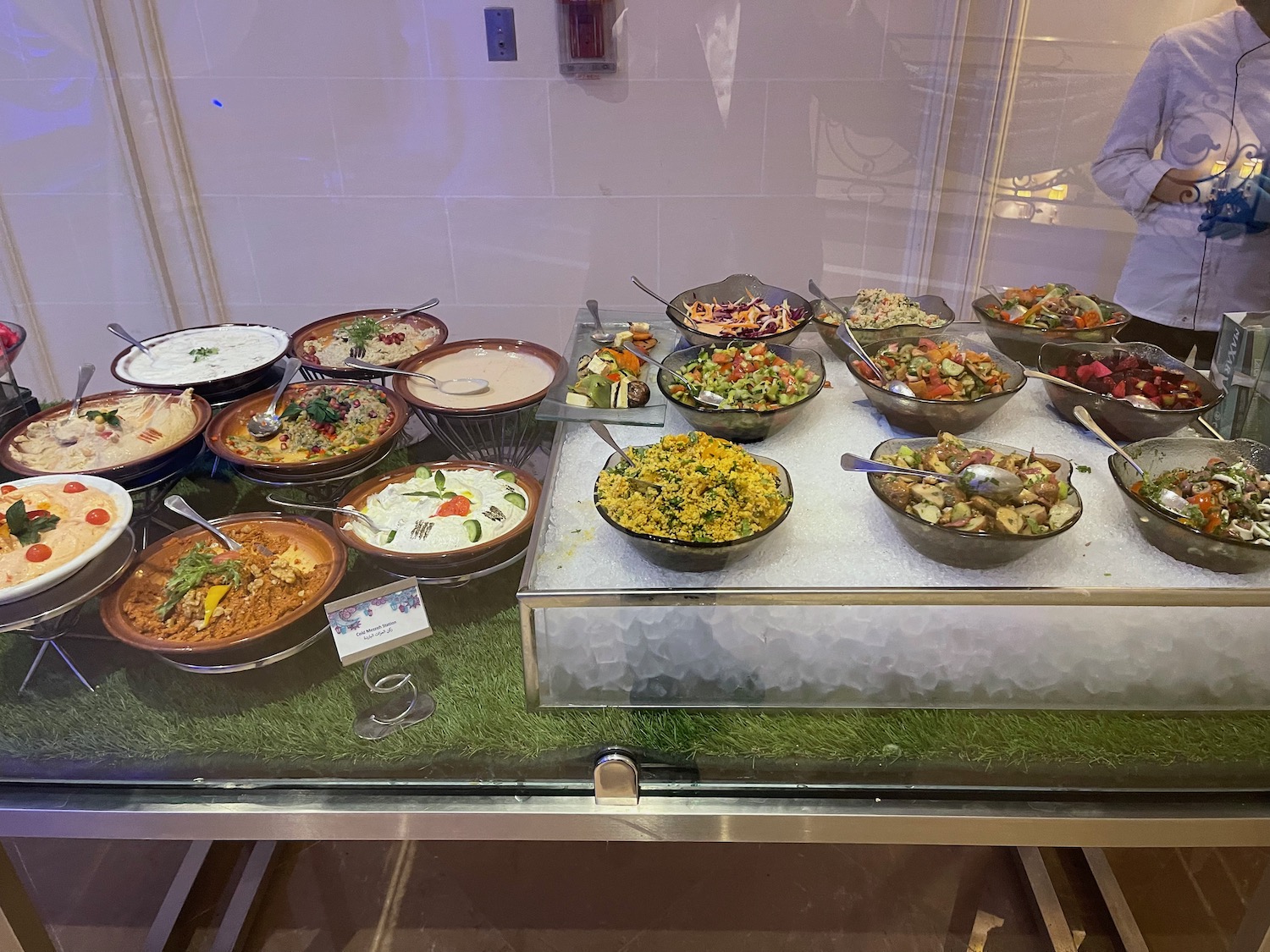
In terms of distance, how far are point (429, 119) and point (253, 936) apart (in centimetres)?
249

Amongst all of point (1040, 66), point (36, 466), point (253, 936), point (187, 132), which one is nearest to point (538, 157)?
point (187, 132)

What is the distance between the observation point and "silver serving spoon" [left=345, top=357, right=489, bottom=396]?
1.84 meters

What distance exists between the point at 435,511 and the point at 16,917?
98 centimetres

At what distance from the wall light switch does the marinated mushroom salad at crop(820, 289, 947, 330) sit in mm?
1548

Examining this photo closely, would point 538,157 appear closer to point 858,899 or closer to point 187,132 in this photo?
point 187,132

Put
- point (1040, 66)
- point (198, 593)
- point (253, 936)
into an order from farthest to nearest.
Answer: point (1040, 66) < point (253, 936) < point (198, 593)

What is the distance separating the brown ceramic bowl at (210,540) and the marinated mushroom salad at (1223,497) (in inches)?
51.1

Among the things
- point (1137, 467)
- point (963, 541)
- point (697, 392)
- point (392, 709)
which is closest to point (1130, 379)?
point (1137, 467)

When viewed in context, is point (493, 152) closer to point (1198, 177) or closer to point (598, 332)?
point (598, 332)

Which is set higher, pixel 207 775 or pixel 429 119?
pixel 429 119

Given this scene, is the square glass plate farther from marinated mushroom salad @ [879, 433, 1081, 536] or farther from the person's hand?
the person's hand

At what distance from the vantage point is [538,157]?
2.87 meters

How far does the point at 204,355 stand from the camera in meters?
2.03

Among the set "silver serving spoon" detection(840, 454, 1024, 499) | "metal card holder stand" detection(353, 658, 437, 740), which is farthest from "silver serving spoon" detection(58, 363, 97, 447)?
"silver serving spoon" detection(840, 454, 1024, 499)
